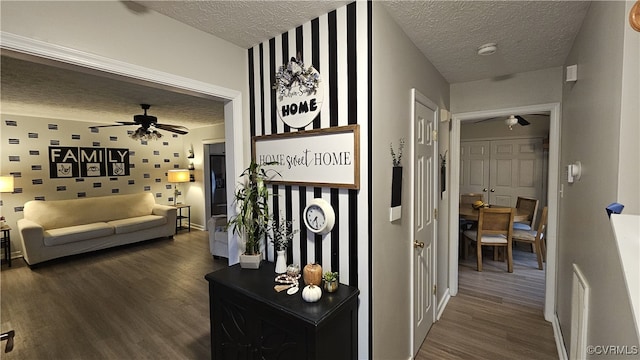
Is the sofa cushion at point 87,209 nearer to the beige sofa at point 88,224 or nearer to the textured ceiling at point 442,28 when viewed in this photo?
the beige sofa at point 88,224

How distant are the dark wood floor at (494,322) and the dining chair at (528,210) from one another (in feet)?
2.53

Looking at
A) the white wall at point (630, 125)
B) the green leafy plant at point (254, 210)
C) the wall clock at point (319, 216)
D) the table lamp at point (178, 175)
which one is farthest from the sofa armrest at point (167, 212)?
the white wall at point (630, 125)

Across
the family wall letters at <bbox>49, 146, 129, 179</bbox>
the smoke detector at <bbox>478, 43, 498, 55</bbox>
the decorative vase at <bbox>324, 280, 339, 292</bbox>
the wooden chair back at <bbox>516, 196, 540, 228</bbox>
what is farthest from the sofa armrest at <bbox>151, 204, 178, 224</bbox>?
the wooden chair back at <bbox>516, 196, 540, 228</bbox>

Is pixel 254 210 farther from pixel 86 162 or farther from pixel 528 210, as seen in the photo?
pixel 86 162

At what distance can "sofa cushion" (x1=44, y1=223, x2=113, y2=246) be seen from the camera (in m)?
4.12

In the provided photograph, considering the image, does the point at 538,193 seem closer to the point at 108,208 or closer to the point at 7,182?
the point at 108,208

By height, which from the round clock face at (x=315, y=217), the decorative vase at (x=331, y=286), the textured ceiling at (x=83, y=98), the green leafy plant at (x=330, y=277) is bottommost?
the decorative vase at (x=331, y=286)

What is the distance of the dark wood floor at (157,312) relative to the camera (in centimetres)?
221

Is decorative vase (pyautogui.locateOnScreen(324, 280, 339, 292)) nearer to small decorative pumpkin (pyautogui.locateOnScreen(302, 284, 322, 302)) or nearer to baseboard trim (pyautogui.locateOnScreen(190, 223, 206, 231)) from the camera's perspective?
small decorative pumpkin (pyautogui.locateOnScreen(302, 284, 322, 302))

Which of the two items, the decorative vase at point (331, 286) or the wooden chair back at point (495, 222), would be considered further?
the wooden chair back at point (495, 222)

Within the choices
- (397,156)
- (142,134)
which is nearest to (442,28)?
(397,156)

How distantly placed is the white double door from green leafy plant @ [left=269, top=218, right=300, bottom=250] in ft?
16.6

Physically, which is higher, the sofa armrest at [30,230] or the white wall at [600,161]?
the white wall at [600,161]

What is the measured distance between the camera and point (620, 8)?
1075 mm
